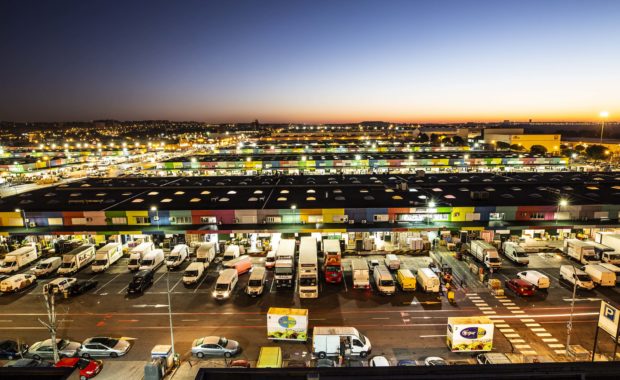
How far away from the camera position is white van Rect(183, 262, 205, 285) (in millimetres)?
31266

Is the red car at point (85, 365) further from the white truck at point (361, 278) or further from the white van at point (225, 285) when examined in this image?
the white truck at point (361, 278)

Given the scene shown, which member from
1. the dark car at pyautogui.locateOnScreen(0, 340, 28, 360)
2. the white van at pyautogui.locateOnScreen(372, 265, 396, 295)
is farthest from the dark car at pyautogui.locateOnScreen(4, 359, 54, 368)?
the white van at pyautogui.locateOnScreen(372, 265, 396, 295)

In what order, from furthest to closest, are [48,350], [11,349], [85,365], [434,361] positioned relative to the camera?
[11,349]
[48,350]
[85,365]
[434,361]

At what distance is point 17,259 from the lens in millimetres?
34750

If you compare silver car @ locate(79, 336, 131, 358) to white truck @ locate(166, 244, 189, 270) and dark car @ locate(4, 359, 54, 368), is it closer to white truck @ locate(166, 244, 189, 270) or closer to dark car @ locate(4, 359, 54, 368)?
dark car @ locate(4, 359, 54, 368)

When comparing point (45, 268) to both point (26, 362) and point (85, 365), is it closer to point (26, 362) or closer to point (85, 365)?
point (26, 362)

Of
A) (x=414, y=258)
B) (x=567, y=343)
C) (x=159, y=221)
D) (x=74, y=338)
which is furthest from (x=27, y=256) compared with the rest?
(x=567, y=343)

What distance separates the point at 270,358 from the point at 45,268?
1097 inches

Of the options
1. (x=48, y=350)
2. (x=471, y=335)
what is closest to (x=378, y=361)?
(x=471, y=335)

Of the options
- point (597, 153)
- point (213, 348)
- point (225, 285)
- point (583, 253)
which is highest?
→ point (597, 153)

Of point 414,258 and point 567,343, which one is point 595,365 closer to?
point 567,343

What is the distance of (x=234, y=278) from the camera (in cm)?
3056

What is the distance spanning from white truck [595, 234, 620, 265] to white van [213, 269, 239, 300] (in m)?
35.8

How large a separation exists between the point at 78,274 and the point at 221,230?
14.3m
